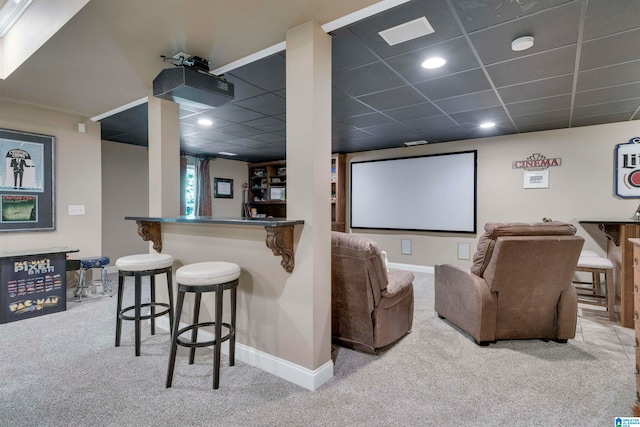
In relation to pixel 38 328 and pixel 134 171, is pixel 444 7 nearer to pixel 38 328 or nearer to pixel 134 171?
pixel 38 328

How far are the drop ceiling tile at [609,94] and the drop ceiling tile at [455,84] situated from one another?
1.12 m

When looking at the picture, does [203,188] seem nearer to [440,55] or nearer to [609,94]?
[440,55]

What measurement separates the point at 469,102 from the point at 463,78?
28.8 inches

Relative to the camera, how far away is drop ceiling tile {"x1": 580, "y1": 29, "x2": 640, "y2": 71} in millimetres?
2186

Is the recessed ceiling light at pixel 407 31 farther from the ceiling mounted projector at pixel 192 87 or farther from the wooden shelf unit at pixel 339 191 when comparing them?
the wooden shelf unit at pixel 339 191

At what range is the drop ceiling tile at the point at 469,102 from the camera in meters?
3.30

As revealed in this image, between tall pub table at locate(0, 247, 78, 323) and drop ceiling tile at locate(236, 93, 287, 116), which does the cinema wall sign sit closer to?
drop ceiling tile at locate(236, 93, 287, 116)

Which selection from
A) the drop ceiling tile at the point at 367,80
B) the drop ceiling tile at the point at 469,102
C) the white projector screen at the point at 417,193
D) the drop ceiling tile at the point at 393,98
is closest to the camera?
the drop ceiling tile at the point at 367,80

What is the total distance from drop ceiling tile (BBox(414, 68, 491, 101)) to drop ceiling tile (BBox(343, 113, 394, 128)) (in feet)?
2.72

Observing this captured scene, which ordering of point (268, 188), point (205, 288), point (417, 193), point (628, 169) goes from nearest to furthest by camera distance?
point (205, 288) → point (628, 169) → point (417, 193) → point (268, 188)

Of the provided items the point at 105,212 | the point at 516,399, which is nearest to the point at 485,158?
the point at 516,399

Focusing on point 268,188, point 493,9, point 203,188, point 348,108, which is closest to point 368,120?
point 348,108

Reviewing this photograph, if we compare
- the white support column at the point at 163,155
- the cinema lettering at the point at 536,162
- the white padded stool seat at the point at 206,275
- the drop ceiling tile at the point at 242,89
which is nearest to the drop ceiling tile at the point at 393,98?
the drop ceiling tile at the point at 242,89

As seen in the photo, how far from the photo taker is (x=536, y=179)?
15.9ft
